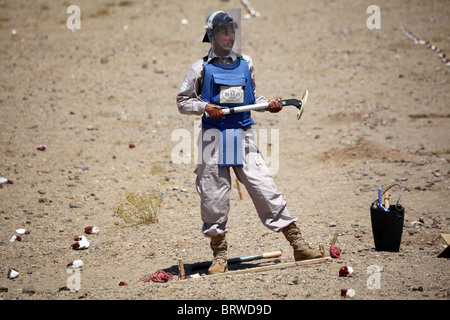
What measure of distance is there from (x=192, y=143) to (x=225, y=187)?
15.0 feet

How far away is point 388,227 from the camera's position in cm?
497

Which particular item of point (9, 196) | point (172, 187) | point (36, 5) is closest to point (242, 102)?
point (172, 187)

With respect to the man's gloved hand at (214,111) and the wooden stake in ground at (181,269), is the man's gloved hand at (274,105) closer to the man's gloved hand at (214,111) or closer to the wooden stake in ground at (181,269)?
the man's gloved hand at (214,111)

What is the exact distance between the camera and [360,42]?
1381 cm

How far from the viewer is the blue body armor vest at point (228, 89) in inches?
184

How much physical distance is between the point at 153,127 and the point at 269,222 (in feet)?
17.9

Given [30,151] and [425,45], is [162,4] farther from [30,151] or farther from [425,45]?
[30,151]

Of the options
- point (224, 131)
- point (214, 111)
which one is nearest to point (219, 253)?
point (224, 131)

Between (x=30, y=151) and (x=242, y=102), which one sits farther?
(x=30, y=151)

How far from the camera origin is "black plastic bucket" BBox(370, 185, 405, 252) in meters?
4.95

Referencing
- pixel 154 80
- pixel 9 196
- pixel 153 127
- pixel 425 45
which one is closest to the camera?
pixel 9 196

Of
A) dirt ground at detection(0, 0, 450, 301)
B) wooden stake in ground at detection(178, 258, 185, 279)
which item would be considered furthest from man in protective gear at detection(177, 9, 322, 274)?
dirt ground at detection(0, 0, 450, 301)

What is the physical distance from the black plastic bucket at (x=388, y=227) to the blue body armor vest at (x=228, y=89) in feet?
4.54
